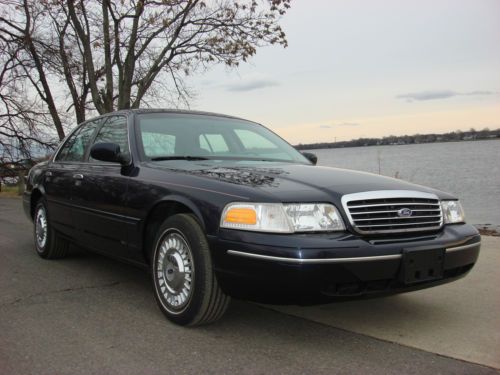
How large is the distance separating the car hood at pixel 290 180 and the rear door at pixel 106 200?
1.48 ft

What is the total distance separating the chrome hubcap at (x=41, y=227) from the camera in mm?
6016

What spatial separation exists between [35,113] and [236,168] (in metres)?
18.1

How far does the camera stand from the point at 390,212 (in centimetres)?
331

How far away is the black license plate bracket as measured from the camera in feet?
10.3

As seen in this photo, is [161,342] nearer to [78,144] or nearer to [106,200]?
[106,200]

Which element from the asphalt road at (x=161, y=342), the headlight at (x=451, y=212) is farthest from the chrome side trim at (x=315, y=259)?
the headlight at (x=451, y=212)

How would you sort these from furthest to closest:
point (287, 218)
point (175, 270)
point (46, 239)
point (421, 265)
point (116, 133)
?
point (46, 239) → point (116, 133) → point (175, 270) → point (421, 265) → point (287, 218)

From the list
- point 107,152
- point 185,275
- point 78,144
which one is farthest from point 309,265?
point 78,144

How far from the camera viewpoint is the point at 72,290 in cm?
466

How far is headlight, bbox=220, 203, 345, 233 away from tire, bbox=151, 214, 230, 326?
362mm

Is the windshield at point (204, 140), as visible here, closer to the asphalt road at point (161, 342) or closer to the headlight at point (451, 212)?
the asphalt road at point (161, 342)

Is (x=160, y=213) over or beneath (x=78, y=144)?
beneath

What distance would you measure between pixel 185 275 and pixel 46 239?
118 inches

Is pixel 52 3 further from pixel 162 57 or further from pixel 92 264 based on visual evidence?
pixel 92 264
